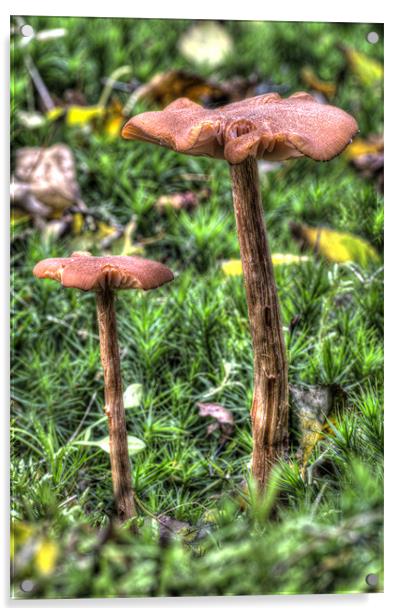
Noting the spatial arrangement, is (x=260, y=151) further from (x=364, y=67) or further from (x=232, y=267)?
(x=364, y=67)

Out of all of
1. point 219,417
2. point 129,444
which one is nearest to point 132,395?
point 129,444

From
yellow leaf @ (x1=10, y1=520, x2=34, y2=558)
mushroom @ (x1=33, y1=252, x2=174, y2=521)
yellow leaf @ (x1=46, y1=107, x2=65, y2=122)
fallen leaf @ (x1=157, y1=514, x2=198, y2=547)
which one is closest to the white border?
yellow leaf @ (x1=10, y1=520, x2=34, y2=558)

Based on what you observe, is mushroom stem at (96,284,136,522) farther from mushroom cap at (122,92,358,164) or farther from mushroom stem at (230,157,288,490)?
mushroom cap at (122,92,358,164)

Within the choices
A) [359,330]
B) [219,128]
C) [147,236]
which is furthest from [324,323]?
A: [219,128]

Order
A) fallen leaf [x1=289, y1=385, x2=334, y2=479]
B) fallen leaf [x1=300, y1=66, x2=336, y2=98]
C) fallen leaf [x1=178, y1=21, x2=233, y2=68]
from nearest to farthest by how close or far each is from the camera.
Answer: fallen leaf [x1=289, y1=385, x2=334, y2=479] < fallen leaf [x1=178, y1=21, x2=233, y2=68] < fallen leaf [x1=300, y1=66, x2=336, y2=98]

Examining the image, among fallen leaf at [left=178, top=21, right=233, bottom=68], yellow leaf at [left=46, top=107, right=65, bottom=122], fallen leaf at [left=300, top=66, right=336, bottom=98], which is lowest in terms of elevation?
yellow leaf at [left=46, top=107, right=65, bottom=122]

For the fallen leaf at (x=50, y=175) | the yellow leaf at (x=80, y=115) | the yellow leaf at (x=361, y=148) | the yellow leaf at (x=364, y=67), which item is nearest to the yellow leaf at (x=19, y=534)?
the fallen leaf at (x=50, y=175)

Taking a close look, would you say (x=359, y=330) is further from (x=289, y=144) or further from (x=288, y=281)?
(x=289, y=144)
